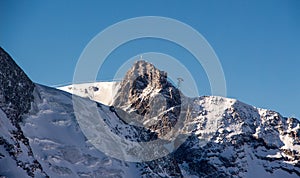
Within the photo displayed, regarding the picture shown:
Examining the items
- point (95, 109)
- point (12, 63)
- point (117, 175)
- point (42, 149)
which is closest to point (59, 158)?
point (42, 149)

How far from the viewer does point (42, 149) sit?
372ft

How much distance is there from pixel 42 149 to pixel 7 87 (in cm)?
1425

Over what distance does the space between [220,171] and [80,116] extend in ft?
239

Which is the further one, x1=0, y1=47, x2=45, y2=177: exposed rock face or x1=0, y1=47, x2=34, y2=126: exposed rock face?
x1=0, y1=47, x2=34, y2=126: exposed rock face

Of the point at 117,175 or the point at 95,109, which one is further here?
the point at 95,109

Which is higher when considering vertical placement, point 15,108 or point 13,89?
point 13,89

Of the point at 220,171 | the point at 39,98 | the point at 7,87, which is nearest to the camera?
the point at 7,87

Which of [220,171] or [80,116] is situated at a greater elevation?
[220,171]

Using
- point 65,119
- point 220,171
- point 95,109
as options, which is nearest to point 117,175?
point 65,119

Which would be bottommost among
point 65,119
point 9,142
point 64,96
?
point 9,142

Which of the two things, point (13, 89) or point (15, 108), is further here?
point (13, 89)

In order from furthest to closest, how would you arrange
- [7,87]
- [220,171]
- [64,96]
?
1. [220,171]
2. [64,96]
3. [7,87]

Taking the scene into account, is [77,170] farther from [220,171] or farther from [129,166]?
[220,171]

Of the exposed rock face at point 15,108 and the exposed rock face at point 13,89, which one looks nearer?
the exposed rock face at point 15,108
